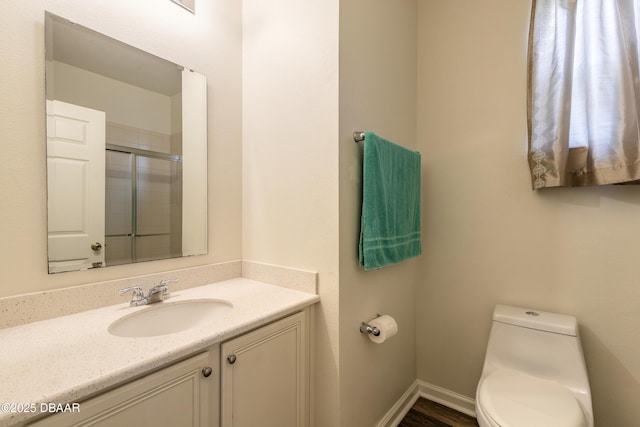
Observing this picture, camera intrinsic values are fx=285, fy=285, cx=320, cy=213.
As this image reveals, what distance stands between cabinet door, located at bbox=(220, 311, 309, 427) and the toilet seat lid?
29.2 inches

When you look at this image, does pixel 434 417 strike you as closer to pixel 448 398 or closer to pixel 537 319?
pixel 448 398

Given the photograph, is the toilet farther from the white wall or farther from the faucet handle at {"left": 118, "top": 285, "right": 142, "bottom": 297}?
the white wall

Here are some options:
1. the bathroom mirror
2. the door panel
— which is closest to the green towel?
the bathroom mirror

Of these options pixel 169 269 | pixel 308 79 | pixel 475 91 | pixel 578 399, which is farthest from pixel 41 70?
pixel 578 399

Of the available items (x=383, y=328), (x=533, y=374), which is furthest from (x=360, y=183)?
(x=533, y=374)

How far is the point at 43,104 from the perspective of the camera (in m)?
1.02

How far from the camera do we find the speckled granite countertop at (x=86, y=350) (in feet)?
2.06

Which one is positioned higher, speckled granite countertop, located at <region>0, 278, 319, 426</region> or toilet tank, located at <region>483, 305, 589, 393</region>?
speckled granite countertop, located at <region>0, 278, 319, 426</region>

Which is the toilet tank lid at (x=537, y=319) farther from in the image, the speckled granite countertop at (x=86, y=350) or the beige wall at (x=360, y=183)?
the speckled granite countertop at (x=86, y=350)

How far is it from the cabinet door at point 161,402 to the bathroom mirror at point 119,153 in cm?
63

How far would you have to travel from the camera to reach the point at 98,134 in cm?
115

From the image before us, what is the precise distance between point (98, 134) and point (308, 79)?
90cm

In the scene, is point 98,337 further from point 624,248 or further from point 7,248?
point 624,248

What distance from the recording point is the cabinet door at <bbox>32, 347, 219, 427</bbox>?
66 cm
